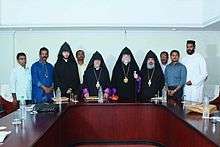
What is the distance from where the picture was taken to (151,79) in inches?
245

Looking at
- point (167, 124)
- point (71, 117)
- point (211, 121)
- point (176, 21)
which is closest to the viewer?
point (211, 121)

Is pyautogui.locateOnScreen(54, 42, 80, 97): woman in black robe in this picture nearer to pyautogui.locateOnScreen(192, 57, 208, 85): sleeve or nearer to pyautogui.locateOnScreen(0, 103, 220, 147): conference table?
pyautogui.locateOnScreen(0, 103, 220, 147): conference table

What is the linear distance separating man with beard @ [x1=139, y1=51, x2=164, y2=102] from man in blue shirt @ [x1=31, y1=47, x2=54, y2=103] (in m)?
1.64

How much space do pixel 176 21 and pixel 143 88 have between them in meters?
1.64

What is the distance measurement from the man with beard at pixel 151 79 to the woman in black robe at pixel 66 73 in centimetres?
119

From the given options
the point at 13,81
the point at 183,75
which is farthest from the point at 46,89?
the point at 183,75

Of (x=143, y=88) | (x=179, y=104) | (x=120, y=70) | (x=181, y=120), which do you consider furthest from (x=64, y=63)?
(x=181, y=120)

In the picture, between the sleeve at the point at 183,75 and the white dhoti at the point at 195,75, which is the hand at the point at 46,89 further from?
the white dhoti at the point at 195,75

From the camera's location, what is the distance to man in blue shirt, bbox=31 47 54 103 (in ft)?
20.2

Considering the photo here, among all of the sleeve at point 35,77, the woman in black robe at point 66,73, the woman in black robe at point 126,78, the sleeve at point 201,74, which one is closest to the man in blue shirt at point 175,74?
the sleeve at point 201,74

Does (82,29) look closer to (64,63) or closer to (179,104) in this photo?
(64,63)

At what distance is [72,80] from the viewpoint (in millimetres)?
6359

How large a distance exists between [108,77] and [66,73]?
75 centimetres

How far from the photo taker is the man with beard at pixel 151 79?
6.16 metres
